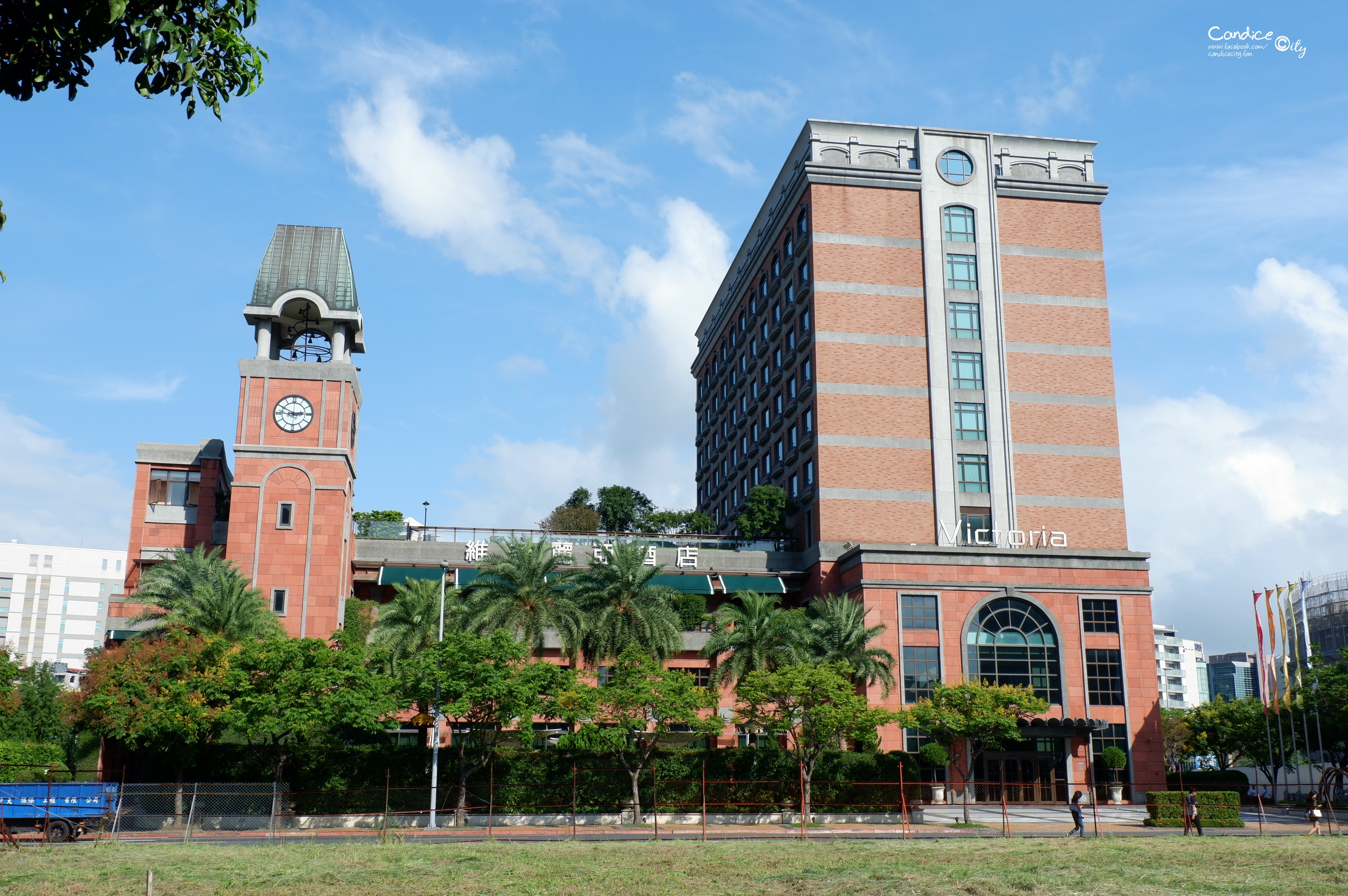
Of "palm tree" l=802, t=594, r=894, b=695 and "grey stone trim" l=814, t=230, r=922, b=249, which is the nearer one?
"palm tree" l=802, t=594, r=894, b=695

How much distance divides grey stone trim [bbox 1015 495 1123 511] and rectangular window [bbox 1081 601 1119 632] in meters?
9.51

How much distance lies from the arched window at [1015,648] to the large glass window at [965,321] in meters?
19.1

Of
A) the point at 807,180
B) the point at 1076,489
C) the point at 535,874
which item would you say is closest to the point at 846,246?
the point at 807,180

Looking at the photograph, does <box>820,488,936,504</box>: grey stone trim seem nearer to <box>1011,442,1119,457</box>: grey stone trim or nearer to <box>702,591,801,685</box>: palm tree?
<box>1011,442,1119,457</box>: grey stone trim

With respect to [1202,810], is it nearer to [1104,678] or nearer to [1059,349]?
[1104,678]

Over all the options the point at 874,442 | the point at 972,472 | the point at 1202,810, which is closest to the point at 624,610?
the point at 874,442

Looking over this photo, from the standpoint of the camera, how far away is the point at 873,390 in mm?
74188

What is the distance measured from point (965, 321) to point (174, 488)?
172ft

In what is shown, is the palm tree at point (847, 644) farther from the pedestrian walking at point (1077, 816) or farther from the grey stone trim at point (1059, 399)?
the grey stone trim at point (1059, 399)

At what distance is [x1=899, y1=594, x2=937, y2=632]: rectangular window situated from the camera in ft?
211

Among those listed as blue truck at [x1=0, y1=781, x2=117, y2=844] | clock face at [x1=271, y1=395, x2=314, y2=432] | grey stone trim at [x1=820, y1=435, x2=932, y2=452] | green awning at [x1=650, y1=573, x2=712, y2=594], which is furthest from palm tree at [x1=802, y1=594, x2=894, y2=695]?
blue truck at [x1=0, y1=781, x2=117, y2=844]

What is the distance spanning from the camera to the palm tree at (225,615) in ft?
170

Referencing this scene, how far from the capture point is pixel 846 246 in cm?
7631

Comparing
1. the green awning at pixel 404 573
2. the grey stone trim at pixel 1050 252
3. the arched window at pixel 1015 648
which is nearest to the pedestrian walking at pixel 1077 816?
the arched window at pixel 1015 648
